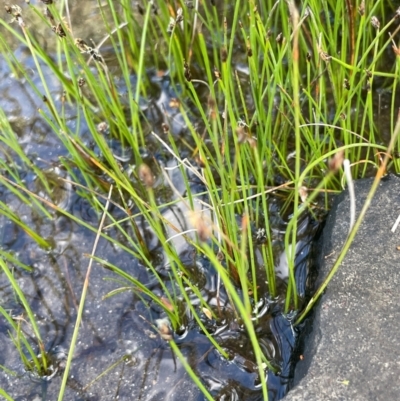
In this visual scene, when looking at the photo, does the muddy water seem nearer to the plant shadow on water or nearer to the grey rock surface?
the plant shadow on water

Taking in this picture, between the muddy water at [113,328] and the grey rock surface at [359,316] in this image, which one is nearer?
the grey rock surface at [359,316]

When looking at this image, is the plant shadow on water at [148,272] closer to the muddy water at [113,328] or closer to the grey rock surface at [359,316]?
the muddy water at [113,328]

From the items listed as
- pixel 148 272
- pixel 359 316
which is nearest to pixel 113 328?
pixel 148 272

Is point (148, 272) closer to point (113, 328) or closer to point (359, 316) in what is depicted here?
point (113, 328)

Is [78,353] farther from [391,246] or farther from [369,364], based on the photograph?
[391,246]

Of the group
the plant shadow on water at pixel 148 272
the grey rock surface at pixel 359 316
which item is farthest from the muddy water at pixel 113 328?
the grey rock surface at pixel 359 316

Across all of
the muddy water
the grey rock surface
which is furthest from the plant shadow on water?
the grey rock surface
